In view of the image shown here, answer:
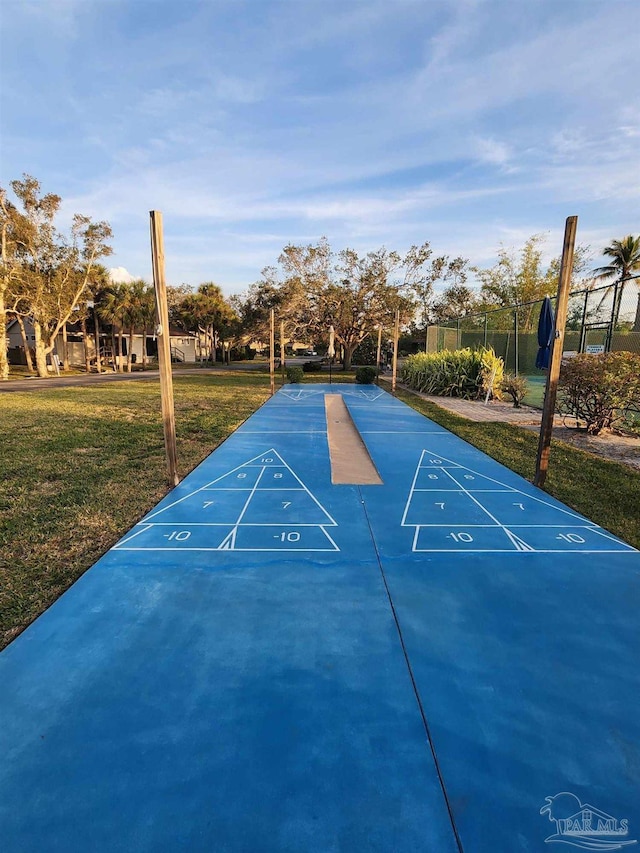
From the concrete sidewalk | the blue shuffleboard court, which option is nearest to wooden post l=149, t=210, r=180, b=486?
the blue shuffleboard court

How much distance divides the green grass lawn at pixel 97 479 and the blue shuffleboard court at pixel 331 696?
305 millimetres

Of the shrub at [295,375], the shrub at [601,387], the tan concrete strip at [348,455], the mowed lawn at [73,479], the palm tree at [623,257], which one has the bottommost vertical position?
the mowed lawn at [73,479]

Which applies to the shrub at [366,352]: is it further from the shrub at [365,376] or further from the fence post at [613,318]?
the fence post at [613,318]

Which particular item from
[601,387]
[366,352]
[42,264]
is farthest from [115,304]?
[601,387]

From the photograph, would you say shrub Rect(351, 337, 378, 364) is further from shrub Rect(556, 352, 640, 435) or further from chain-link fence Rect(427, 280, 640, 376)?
shrub Rect(556, 352, 640, 435)

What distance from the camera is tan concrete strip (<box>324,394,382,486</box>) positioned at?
5661 mm

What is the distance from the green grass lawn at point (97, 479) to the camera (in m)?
3.44

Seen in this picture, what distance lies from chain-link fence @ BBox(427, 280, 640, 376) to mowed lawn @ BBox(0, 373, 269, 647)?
25.7 ft

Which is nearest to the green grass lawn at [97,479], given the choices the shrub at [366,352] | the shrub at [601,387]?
the shrub at [601,387]

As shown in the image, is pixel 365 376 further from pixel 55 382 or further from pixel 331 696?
pixel 331 696

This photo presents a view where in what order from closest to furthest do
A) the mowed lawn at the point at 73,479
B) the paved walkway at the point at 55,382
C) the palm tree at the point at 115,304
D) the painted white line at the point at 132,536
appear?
the mowed lawn at the point at 73,479 < the painted white line at the point at 132,536 < the paved walkway at the point at 55,382 < the palm tree at the point at 115,304

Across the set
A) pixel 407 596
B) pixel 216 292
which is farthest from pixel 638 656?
pixel 216 292

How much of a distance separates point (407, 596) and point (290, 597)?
78 centimetres

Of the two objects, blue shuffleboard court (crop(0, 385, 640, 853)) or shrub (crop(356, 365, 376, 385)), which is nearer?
blue shuffleboard court (crop(0, 385, 640, 853))
